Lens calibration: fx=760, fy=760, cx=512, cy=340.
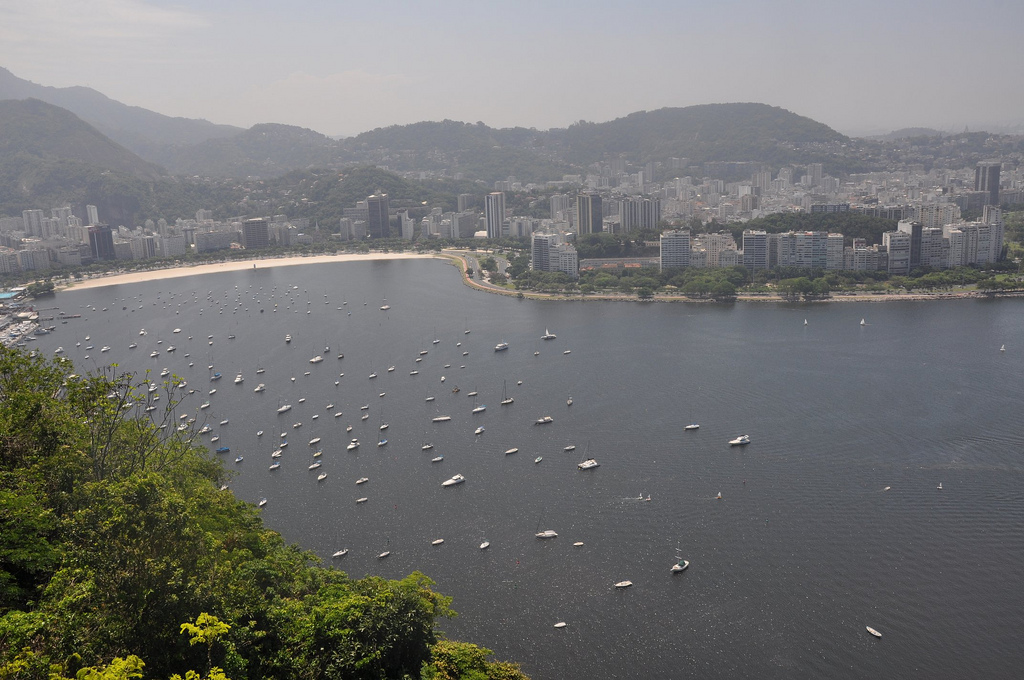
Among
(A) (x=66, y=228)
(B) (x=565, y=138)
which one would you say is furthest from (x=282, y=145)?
(A) (x=66, y=228)

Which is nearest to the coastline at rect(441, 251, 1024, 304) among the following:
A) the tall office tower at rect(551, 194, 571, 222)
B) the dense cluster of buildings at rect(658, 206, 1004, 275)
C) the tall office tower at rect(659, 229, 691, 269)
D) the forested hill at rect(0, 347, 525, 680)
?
the dense cluster of buildings at rect(658, 206, 1004, 275)

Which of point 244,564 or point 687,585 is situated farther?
point 687,585

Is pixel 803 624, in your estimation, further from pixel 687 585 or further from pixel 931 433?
pixel 931 433

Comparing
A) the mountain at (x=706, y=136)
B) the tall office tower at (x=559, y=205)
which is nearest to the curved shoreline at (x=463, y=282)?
the tall office tower at (x=559, y=205)

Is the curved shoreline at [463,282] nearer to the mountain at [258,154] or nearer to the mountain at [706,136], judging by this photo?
the mountain at [258,154]

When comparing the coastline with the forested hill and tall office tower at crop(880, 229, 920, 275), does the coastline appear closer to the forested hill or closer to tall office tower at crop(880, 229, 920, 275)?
tall office tower at crop(880, 229, 920, 275)

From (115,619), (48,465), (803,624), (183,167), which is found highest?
(183,167)
